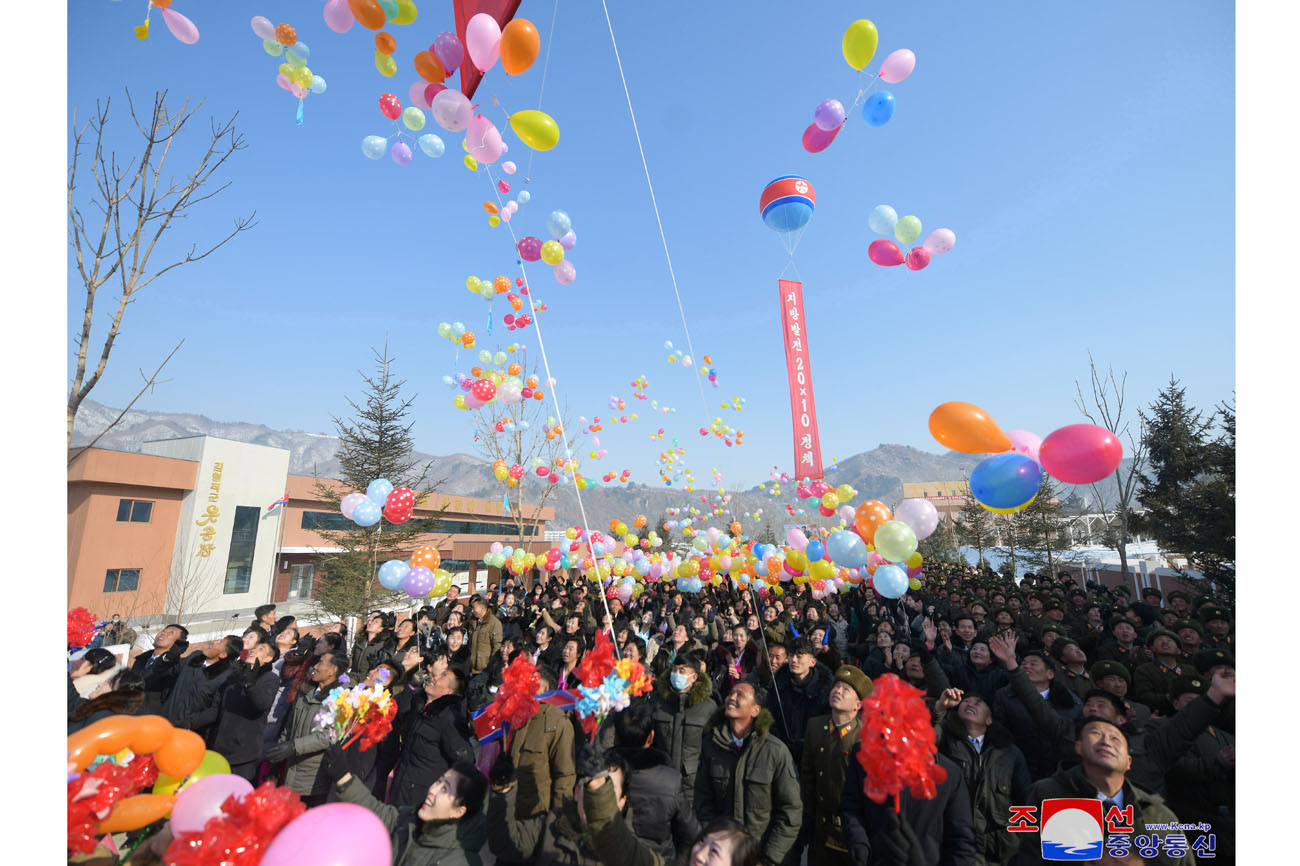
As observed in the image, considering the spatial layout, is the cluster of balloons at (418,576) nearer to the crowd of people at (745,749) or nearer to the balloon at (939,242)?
the crowd of people at (745,749)

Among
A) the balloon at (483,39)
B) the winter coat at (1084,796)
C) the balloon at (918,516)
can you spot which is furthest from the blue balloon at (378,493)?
the winter coat at (1084,796)

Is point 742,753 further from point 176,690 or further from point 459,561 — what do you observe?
point 459,561

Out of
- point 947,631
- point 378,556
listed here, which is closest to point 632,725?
point 947,631

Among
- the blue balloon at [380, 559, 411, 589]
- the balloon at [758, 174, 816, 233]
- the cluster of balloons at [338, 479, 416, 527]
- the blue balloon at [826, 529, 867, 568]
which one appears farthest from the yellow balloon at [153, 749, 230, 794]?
the balloon at [758, 174, 816, 233]

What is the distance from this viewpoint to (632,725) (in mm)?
2805

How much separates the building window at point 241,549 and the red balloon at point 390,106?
2388 cm

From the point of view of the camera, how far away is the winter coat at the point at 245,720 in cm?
403

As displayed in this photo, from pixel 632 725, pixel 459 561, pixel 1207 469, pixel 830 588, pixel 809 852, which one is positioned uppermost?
pixel 1207 469

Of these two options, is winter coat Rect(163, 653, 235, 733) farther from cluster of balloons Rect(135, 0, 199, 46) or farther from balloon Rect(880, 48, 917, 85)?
balloon Rect(880, 48, 917, 85)

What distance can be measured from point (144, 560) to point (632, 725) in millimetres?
25604

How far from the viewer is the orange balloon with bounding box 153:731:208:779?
2143 millimetres

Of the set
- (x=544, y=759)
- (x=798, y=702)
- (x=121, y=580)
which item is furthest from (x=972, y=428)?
(x=121, y=580)

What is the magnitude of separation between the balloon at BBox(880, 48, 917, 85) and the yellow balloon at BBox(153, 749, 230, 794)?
7432 millimetres

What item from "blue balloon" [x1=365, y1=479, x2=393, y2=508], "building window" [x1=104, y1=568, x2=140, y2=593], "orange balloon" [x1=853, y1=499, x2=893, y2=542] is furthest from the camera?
"building window" [x1=104, y1=568, x2=140, y2=593]
